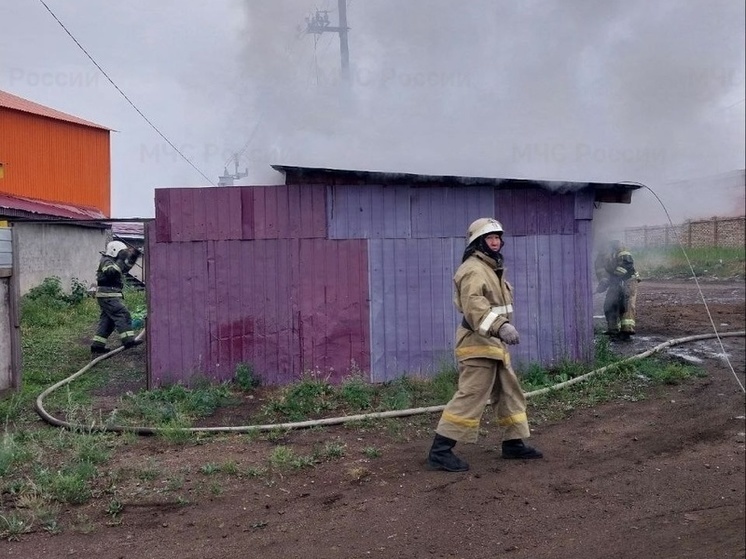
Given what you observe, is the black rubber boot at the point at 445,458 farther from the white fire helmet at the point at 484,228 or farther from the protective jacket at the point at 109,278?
the protective jacket at the point at 109,278

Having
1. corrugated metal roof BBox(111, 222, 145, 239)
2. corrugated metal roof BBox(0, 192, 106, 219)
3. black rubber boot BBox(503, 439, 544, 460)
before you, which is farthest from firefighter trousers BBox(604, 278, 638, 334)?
corrugated metal roof BBox(111, 222, 145, 239)

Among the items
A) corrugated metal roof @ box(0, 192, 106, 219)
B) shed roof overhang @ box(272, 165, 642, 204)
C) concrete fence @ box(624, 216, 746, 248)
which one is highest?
corrugated metal roof @ box(0, 192, 106, 219)

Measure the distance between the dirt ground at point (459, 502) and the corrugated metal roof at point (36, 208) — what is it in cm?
871

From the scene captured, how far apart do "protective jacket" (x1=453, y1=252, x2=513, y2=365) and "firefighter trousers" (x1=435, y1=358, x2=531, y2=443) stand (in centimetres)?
9

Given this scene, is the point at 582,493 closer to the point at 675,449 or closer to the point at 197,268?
the point at 675,449

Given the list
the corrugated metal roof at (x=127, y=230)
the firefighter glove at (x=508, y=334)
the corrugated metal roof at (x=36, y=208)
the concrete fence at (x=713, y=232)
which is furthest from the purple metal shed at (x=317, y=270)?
the corrugated metal roof at (x=127, y=230)

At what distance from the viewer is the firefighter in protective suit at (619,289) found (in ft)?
33.6

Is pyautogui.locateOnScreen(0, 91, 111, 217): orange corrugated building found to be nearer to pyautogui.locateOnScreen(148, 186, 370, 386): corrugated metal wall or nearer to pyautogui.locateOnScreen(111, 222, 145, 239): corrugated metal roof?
pyautogui.locateOnScreen(148, 186, 370, 386): corrugated metal wall

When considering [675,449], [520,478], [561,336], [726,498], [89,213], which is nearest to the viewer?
[726,498]

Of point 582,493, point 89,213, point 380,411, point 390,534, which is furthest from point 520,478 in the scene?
point 89,213

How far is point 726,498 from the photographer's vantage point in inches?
155

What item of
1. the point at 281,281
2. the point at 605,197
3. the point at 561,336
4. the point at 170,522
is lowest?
the point at 170,522

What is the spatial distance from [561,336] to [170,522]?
5.14 metres

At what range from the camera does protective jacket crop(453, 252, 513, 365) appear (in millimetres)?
4898
